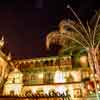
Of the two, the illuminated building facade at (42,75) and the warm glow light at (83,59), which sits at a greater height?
the warm glow light at (83,59)

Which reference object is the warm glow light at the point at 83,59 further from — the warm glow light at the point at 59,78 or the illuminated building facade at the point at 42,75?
the warm glow light at the point at 59,78

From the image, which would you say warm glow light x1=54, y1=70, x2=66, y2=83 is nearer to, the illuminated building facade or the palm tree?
the illuminated building facade

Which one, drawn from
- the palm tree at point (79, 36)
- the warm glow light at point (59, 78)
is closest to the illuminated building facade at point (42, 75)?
the warm glow light at point (59, 78)

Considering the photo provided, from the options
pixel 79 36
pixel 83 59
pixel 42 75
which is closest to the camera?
pixel 79 36

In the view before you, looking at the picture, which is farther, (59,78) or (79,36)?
(59,78)

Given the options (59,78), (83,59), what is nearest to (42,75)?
(59,78)

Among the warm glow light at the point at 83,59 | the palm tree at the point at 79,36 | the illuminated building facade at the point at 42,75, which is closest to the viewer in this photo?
the palm tree at the point at 79,36

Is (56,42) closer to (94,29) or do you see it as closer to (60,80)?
(94,29)

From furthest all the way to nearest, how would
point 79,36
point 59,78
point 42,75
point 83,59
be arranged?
point 42,75 < point 83,59 < point 59,78 < point 79,36

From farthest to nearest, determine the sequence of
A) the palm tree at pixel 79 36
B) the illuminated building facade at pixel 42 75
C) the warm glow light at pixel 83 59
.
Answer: the warm glow light at pixel 83 59 → the illuminated building facade at pixel 42 75 → the palm tree at pixel 79 36

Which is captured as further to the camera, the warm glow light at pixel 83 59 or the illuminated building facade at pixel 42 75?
the warm glow light at pixel 83 59

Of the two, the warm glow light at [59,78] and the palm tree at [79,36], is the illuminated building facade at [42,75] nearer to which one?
the warm glow light at [59,78]

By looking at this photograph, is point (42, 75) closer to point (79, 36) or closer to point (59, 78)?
point (59, 78)

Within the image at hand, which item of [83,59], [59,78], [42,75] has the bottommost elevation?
[59,78]
